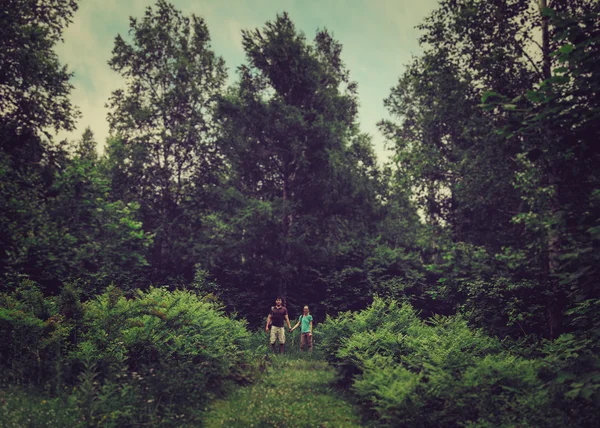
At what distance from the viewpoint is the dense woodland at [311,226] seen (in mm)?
6324

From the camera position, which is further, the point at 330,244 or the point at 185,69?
the point at 185,69

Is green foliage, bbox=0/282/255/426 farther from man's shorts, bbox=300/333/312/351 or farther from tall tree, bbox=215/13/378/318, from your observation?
tall tree, bbox=215/13/378/318

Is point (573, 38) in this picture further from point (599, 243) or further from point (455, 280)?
point (455, 280)

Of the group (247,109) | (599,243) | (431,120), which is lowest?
(599,243)

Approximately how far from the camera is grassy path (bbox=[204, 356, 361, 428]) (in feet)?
23.6

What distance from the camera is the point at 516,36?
603 inches

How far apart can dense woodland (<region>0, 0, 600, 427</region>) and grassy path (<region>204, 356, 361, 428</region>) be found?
49 centimetres

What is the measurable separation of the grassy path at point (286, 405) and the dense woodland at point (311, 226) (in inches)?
19.1

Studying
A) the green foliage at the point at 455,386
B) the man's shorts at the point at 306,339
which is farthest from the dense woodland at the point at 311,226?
the man's shorts at the point at 306,339

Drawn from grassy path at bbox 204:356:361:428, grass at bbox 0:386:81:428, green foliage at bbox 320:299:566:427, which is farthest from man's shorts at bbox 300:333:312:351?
grass at bbox 0:386:81:428

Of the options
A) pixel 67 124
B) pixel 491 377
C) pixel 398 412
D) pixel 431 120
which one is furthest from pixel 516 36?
pixel 67 124

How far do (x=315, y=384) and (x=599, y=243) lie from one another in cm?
721

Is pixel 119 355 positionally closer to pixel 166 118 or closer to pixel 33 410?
pixel 33 410

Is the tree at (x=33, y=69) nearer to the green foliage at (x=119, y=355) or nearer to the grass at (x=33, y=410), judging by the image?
the green foliage at (x=119, y=355)
